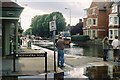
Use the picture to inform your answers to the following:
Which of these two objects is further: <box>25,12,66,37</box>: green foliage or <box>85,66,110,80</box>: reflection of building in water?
<box>25,12,66,37</box>: green foliage

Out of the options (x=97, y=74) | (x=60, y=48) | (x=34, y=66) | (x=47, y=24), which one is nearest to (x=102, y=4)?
(x=47, y=24)

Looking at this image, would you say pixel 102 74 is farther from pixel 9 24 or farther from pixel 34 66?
pixel 9 24

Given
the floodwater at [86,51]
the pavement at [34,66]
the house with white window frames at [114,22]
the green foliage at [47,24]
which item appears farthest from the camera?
the green foliage at [47,24]

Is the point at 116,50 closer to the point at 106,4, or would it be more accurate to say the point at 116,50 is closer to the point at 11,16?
the point at 11,16

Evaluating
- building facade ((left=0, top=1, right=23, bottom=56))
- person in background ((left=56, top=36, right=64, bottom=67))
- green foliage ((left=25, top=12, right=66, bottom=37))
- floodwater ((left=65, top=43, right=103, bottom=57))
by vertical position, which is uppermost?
green foliage ((left=25, top=12, right=66, bottom=37))

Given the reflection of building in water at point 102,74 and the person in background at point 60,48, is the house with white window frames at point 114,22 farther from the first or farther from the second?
the reflection of building in water at point 102,74

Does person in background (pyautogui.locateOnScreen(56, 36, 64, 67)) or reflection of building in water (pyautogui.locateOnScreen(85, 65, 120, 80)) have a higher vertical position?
person in background (pyautogui.locateOnScreen(56, 36, 64, 67))

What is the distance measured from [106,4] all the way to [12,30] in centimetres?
5509

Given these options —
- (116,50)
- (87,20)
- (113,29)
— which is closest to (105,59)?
(116,50)

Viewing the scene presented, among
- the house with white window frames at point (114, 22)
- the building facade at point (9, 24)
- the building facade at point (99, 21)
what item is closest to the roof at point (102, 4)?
the building facade at point (99, 21)

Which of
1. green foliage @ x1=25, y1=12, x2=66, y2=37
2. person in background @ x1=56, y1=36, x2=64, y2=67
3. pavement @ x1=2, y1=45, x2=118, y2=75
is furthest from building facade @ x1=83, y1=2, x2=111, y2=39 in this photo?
person in background @ x1=56, y1=36, x2=64, y2=67

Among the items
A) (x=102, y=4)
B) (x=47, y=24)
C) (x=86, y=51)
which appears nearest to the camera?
(x=86, y=51)

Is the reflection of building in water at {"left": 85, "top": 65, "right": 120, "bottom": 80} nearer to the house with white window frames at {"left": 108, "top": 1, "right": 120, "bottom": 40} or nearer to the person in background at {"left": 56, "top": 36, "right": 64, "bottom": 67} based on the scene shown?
the person in background at {"left": 56, "top": 36, "right": 64, "bottom": 67}

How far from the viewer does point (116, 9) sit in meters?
71.1
